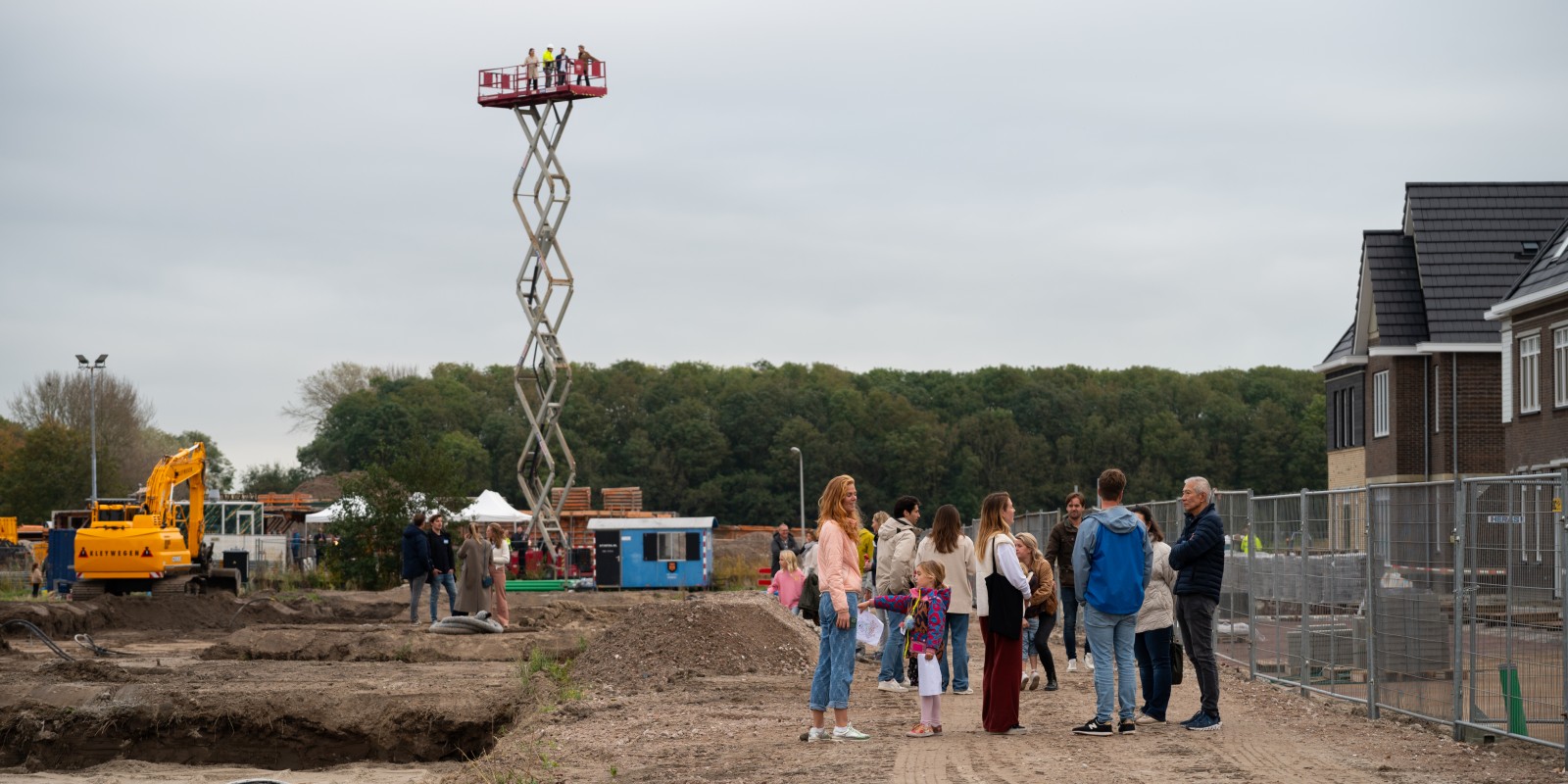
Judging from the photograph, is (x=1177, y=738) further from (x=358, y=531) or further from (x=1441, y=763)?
(x=358, y=531)

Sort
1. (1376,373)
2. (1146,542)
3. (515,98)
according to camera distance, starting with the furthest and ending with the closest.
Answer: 1. (515,98)
2. (1376,373)
3. (1146,542)

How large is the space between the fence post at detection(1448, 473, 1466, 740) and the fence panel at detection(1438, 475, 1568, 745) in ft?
0.07

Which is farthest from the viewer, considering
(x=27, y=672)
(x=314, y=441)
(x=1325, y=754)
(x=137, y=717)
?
(x=314, y=441)

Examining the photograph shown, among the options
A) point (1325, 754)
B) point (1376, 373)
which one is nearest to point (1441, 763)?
point (1325, 754)

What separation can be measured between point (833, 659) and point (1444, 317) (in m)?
30.9

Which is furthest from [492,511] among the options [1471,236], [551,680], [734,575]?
[551,680]

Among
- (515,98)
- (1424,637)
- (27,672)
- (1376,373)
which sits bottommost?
(27,672)

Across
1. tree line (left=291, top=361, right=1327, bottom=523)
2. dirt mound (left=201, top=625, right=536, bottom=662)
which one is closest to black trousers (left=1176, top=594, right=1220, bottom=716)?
dirt mound (left=201, top=625, right=536, bottom=662)

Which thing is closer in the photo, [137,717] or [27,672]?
[137,717]

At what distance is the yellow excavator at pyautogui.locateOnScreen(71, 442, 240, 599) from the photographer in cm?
3525

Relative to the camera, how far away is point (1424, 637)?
1141 cm

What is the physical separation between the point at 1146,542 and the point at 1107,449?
96.5 metres

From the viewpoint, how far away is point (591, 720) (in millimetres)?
14461

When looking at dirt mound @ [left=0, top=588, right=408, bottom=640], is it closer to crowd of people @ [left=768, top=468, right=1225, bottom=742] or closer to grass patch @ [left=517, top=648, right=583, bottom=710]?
→ grass patch @ [left=517, top=648, right=583, bottom=710]
